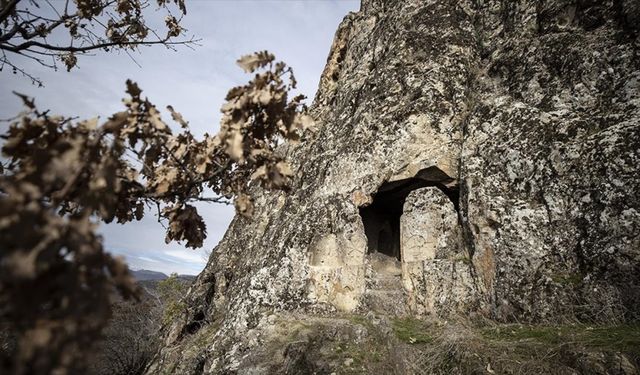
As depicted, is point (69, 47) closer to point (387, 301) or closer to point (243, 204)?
point (243, 204)

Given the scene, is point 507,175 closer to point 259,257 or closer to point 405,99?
point 405,99

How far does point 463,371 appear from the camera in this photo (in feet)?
15.1

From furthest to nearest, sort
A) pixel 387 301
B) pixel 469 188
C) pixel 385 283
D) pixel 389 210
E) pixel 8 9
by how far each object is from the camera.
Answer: pixel 389 210 → pixel 385 283 → pixel 387 301 → pixel 469 188 → pixel 8 9

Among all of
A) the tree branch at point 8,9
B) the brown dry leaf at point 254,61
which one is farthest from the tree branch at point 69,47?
the brown dry leaf at point 254,61

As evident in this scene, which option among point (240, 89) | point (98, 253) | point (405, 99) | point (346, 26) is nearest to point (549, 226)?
point (405, 99)

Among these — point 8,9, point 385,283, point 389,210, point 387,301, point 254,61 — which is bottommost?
point 387,301

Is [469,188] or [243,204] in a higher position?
[469,188]

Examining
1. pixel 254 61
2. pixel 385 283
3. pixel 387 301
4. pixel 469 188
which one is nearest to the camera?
pixel 254 61

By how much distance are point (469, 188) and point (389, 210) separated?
12.7 ft

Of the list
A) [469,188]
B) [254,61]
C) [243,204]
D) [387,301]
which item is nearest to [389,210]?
[387,301]

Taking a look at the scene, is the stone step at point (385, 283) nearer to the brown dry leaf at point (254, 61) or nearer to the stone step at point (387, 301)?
the stone step at point (387, 301)

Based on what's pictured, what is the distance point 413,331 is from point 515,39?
7.61 m

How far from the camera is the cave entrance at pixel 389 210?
879 centimetres

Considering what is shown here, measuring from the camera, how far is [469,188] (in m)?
7.39
